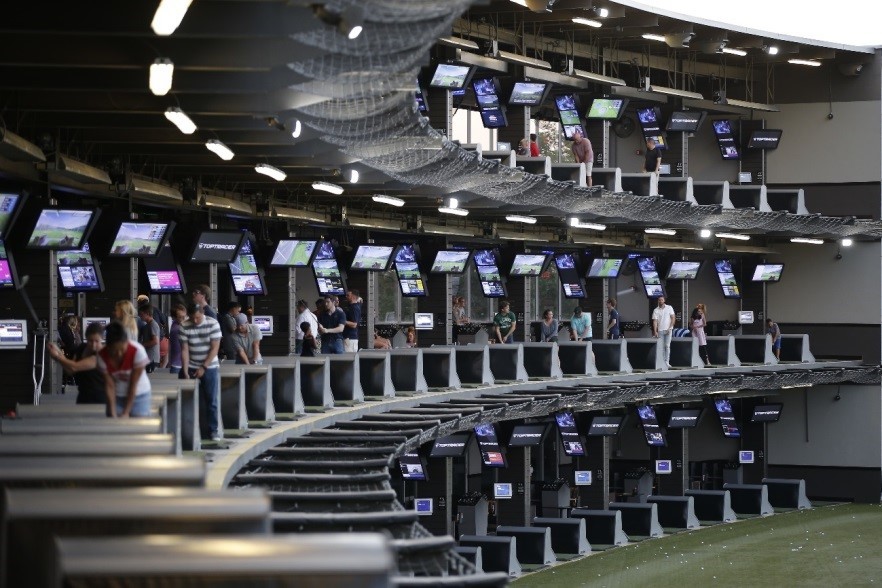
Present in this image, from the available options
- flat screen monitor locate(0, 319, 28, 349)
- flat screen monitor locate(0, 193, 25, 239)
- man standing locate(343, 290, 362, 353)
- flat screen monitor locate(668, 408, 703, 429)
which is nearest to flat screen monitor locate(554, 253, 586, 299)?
flat screen monitor locate(668, 408, 703, 429)

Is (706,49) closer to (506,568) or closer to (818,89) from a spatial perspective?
(818,89)

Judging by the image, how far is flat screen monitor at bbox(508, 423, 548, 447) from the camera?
111 ft

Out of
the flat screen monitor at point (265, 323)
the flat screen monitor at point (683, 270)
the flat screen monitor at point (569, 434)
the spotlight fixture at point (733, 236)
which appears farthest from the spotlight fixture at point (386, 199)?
the spotlight fixture at point (733, 236)

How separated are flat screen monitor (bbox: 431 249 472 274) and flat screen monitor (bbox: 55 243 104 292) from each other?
13.6m

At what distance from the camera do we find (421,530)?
10.8 meters

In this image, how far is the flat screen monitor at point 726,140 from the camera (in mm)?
42031

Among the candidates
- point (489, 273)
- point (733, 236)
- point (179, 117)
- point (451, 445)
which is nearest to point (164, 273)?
point (179, 117)

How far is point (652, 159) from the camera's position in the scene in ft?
125

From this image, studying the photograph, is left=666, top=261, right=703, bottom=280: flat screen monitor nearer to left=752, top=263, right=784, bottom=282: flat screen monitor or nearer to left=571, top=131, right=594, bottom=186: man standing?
left=752, top=263, right=784, bottom=282: flat screen monitor

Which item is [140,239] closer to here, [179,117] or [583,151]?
[179,117]

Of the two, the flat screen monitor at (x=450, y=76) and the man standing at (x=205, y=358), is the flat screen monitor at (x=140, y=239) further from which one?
the flat screen monitor at (x=450, y=76)

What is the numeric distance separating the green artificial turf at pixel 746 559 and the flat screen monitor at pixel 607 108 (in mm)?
10343

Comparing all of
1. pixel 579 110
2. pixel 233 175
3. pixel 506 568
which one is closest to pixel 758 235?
pixel 579 110

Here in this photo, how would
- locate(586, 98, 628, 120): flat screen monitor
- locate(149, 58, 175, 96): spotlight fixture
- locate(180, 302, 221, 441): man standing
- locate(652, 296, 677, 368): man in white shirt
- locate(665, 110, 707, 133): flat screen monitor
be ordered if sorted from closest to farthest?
locate(149, 58, 175, 96): spotlight fixture
locate(180, 302, 221, 441): man standing
locate(652, 296, 677, 368): man in white shirt
locate(586, 98, 628, 120): flat screen monitor
locate(665, 110, 707, 133): flat screen monitor
